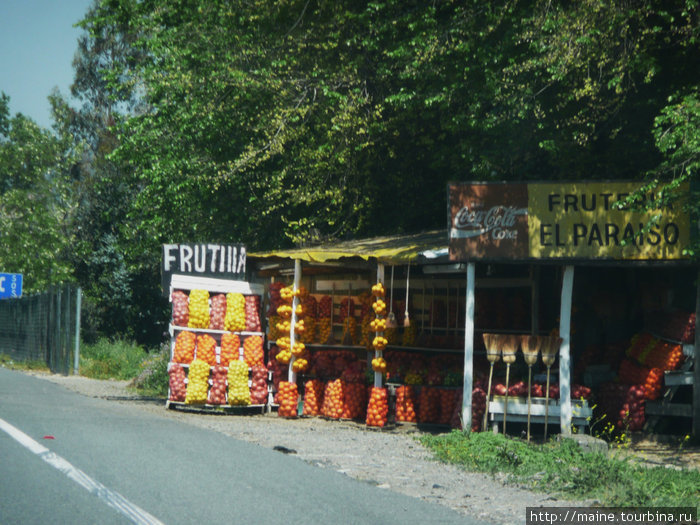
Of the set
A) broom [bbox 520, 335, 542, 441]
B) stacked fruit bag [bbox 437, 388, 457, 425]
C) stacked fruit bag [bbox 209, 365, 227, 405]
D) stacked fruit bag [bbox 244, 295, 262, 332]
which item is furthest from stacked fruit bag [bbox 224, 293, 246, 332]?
broom [bbox 520, 335, 542, 441]

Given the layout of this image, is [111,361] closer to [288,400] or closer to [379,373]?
[288,400]

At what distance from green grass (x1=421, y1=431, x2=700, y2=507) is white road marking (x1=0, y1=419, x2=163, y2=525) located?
4.18m

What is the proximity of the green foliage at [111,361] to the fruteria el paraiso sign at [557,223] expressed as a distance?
1575cm

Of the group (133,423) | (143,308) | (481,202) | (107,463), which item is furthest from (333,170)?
(143,308)

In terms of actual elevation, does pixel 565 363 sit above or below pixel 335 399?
above

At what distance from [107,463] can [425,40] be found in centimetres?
1025

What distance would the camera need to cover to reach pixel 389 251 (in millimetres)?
14734

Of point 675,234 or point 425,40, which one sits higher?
point 425,40

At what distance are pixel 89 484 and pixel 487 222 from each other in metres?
7.43

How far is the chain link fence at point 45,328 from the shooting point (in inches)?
→ 1052

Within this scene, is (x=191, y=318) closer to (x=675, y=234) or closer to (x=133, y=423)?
(x=133, y=423)

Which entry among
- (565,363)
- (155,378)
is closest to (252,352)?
(565,363)

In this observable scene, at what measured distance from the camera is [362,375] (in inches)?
628

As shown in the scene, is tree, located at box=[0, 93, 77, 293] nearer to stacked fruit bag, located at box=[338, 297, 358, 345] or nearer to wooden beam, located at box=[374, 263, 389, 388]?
stacked fruit bag, located at box=[338, 297, 358, 345]
